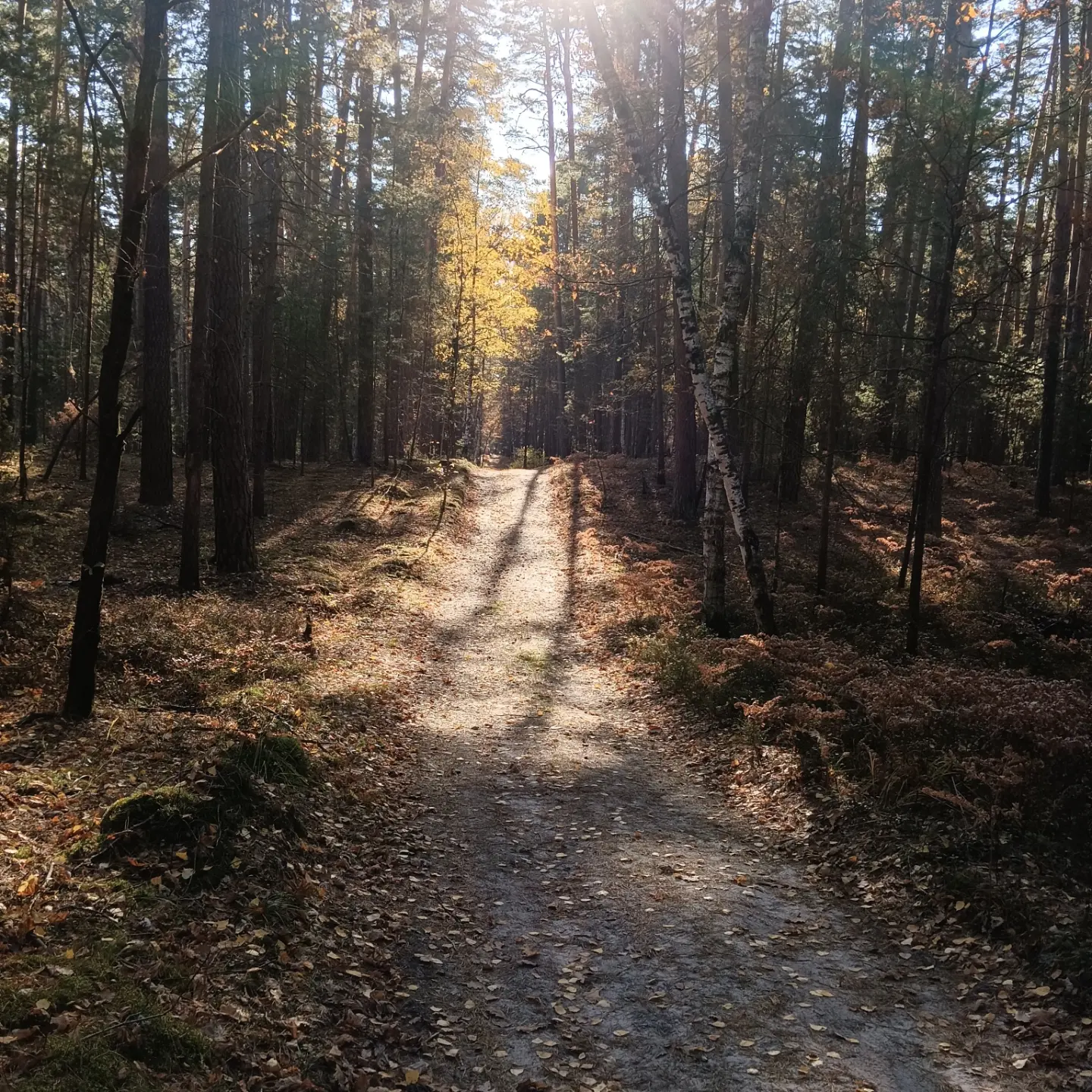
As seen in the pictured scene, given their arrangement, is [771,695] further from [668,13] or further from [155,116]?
[155,116]

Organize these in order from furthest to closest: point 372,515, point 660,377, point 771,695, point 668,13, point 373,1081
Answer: point 660,377 < point 372,515 < point 668,13 < point 771,695 < point 373,1081

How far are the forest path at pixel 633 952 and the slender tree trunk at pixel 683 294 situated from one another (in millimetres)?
3972

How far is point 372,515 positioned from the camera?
20016 mm

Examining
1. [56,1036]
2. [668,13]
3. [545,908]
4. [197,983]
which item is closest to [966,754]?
[545,908]

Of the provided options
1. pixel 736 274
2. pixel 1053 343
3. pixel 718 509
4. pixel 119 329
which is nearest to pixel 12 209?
pixel 119 329

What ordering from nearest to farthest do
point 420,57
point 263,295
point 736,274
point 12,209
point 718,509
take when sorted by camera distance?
point 736,274, point 718,509, point 263,295, point 12,209, point 420,57

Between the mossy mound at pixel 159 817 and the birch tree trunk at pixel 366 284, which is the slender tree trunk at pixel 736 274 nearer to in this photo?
the mossy mound at pixel 159 817

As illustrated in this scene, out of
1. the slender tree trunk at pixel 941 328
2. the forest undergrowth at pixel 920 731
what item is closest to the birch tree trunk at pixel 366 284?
the forest undergrowth at pixel 920 731

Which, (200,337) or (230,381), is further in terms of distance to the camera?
(230,381)

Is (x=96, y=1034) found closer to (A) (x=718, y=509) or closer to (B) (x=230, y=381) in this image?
(A) (x=718, y=509)

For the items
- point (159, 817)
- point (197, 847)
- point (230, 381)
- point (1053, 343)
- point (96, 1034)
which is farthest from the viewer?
point (1053, 343)

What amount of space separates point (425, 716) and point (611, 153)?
47.8 ft

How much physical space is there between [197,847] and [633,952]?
9.88 feet

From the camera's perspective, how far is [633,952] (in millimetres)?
5066
